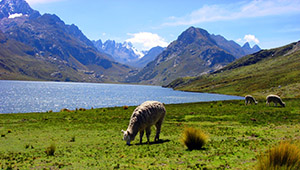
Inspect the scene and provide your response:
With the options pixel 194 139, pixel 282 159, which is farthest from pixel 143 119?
pixel 282 159

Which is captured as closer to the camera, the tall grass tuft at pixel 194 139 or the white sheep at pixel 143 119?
the tall grass tuft at pixel 194 139

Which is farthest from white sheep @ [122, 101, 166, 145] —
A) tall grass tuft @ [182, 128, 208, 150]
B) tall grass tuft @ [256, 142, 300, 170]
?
tall grass tuft @ [256, 142, 300, 170]

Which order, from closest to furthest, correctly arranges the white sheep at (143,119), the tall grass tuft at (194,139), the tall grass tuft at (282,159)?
the tall grass tuft at (282,159) → the tall grass tuft at (194,139) → the white sheep at (143,119)

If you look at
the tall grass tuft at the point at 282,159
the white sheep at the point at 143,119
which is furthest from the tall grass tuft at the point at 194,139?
the tall grass tuft at the point at 282,159

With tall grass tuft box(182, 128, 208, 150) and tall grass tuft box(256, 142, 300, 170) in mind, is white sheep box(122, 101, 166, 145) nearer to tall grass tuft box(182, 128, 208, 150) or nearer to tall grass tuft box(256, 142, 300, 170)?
tall grass tuft box(182, 128, 208, 150)

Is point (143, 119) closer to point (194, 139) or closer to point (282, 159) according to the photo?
point (194, 139)

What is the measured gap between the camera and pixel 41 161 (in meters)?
17.5

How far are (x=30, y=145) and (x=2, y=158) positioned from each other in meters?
6.03

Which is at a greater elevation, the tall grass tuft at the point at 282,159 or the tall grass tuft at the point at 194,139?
the tall grass tuft at the point at 282,159

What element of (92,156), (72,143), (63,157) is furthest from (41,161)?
(72,143)

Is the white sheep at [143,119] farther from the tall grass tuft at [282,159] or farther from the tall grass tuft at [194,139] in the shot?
the tall grass tuft at [282,159]

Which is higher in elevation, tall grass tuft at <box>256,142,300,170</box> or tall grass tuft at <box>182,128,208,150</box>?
tall grass tuft at <box>256,142,300,170</box>

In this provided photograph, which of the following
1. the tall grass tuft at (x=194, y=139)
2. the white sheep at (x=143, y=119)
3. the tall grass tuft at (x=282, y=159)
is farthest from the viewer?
the white sheep at (x=143, y=119)

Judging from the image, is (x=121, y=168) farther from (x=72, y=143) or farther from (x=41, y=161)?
(x=72, y=143)
